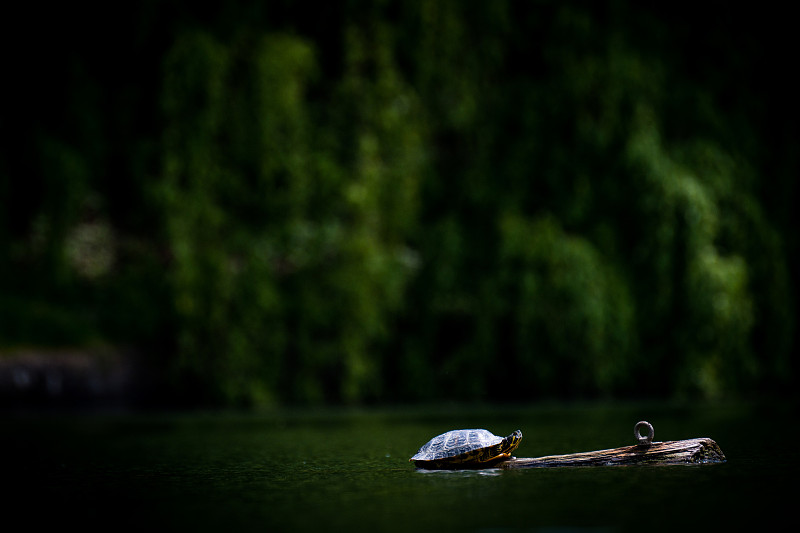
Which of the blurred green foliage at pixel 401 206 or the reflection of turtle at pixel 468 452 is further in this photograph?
the blurred green foliage at pixel 401 206

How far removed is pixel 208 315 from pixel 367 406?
4.80 meters

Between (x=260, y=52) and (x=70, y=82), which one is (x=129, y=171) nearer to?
(x=70, y=82)

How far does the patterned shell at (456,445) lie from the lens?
10703 millimetres

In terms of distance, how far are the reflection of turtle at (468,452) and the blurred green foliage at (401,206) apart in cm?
1443

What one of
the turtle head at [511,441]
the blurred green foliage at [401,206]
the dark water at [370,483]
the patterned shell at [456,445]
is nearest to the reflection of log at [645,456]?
the dark water at [370,483]

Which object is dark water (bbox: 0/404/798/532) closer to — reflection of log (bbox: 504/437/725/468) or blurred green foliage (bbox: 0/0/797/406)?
reflection of log (bbox: 504/437/725/468)

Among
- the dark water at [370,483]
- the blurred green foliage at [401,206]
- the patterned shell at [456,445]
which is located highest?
the blurred green foliage at [401,206]

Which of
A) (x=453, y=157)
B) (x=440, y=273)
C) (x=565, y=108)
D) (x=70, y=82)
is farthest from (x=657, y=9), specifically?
(x=70, y=82)

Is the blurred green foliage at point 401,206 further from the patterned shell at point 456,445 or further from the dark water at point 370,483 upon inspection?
the patterned shell at point 456,445

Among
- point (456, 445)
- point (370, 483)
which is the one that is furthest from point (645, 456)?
point (370, 483)

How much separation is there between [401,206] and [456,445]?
55.0ft

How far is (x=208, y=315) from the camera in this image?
24.5 metres

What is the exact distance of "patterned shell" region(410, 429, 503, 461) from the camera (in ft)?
35.1

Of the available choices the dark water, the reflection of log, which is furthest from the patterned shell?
the reflection of log
